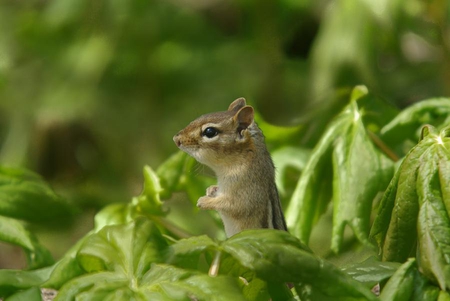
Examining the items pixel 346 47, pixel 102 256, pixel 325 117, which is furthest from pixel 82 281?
pixel 346 47

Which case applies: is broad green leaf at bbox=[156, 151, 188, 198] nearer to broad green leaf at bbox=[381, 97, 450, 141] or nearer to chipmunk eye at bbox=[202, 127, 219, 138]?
chipmunk eye at bbox=[202, 127, 219, 138]

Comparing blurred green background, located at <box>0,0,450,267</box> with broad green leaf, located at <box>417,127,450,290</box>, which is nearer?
broad green leaf, located at <box>417,127,450,290</box>

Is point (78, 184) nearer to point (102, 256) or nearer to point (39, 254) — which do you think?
point (39, 254)

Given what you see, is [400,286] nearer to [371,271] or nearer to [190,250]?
[371,271]

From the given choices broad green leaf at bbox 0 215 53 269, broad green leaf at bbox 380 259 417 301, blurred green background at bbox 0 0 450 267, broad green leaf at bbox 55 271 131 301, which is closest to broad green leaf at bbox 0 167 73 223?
broad green leaf at bbox 0 215 53 269

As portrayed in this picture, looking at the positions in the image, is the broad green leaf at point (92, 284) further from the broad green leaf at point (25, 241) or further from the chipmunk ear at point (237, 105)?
the chipmunk ear at point (237, 105)

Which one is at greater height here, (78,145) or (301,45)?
(301,45)

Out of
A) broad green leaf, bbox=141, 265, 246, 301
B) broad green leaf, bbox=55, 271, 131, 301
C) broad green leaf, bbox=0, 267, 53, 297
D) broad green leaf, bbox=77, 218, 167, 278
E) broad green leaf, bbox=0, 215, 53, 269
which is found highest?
broad green leaf, bbox=77, 218, 167, 278
